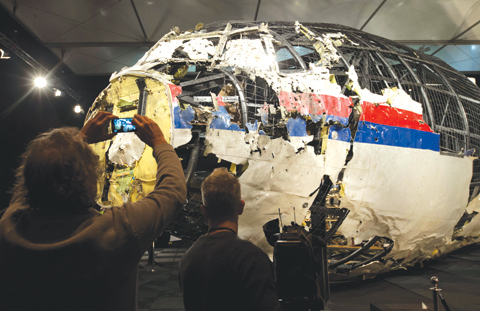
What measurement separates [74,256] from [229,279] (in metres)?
0.62

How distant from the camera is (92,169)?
1.10 meters

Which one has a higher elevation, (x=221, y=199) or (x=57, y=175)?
(x=57, y=175)

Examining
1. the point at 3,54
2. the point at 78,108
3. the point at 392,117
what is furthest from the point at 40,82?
the point at 392,117

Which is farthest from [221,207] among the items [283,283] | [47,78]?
[47,78]

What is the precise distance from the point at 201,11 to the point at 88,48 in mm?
3465

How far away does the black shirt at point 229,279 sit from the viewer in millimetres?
1257

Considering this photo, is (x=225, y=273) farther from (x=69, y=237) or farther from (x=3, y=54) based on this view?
(x=3, y=54)

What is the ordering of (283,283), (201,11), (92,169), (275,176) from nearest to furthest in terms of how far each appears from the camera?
(92,169) < (283,283) < (275,176) < (201,11)

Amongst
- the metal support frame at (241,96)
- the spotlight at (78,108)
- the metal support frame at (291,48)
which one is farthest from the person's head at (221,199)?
the spotlight at (78,108)

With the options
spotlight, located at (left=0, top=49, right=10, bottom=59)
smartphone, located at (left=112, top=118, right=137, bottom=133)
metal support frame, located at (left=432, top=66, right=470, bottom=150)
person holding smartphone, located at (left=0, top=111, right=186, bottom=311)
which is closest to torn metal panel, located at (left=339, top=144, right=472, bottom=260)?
metal support frame, located at (left=432, top=66, right=470, bottom=150)

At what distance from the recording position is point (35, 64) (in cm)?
773

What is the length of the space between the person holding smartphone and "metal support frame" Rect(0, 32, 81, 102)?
7.34 metres

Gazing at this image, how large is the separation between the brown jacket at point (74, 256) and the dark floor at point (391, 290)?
264 centimetres

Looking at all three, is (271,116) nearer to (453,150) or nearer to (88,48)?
(453,150)
